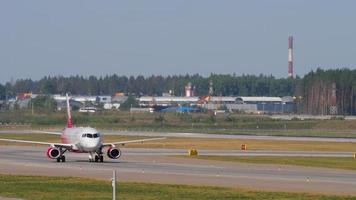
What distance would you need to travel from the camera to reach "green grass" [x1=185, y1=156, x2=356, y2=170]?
74.4 meters

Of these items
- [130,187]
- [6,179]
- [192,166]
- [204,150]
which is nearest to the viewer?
[130,187]

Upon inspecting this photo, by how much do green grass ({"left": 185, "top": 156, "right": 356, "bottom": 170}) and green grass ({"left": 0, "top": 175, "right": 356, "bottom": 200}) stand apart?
22372 millimetres

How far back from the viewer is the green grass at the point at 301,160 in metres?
74.4

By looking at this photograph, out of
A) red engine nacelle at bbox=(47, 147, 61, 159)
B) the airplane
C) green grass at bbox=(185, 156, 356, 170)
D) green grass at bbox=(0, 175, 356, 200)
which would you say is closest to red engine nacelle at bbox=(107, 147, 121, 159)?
the airplane

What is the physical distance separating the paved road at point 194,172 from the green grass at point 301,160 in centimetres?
297

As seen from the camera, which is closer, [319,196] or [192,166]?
[319,196]

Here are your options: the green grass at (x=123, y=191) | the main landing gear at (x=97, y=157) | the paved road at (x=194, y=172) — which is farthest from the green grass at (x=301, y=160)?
the green grass at (x=123, y=191)

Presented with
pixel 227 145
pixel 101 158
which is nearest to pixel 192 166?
pixel 101 158

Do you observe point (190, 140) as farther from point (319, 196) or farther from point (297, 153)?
point (319, 196)

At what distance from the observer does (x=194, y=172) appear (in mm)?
64625

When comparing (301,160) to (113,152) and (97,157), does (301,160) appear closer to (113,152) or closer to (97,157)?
(113,152)

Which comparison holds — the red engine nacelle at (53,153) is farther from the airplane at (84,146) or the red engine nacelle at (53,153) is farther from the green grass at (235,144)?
the green grass at (235,144)

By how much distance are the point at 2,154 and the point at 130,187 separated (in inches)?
1530

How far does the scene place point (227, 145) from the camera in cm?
10944
